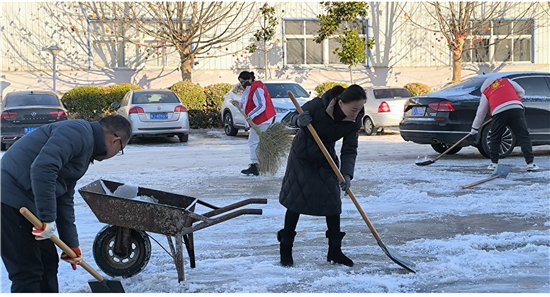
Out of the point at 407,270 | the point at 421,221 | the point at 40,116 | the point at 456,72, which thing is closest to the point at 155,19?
the point at 40,116

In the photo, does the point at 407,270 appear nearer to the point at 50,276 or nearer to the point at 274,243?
the point at 274,243

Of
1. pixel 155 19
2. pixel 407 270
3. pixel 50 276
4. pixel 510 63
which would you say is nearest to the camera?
Answer: pixel 50 276

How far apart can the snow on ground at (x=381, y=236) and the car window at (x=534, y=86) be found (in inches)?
58.3

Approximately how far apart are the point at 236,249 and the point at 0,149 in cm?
1075

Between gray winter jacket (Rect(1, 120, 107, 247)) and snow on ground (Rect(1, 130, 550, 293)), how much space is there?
41.4 inches

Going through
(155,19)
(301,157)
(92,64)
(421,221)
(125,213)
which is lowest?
(421,221)

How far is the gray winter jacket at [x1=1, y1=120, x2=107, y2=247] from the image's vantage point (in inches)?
146

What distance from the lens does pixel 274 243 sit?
609cm

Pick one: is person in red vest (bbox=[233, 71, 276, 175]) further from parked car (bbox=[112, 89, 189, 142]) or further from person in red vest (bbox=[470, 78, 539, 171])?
parked car (bbox=[112, 89, 189, 142])

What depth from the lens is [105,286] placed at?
4.38 metres

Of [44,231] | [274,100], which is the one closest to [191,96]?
[274,100]

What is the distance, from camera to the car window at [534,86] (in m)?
12.2

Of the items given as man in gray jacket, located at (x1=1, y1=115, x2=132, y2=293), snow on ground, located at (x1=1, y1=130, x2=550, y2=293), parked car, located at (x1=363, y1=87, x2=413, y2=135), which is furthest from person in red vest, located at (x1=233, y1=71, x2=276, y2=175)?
parked car, located at (x1=363, y1=87, x2=413, y2=135)

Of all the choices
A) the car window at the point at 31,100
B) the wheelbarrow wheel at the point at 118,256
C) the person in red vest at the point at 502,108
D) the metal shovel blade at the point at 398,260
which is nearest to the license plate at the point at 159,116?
the car window at the point at 31,100
